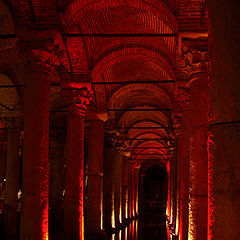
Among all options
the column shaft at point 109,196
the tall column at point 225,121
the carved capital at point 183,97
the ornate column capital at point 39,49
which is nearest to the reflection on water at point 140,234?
the column shaft at point 109,196

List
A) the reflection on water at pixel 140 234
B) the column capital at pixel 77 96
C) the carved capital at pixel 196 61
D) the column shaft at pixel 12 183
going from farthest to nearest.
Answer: the reflection on water at pixel 140 234, the column shaft at pixel 12 183, the column capital at pixel 77 96, the carved capital at pixel 196 61

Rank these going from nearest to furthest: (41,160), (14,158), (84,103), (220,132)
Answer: (220,132)
(41,160)
(84,103)
(14,158)

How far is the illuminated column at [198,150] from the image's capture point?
655 centimetres

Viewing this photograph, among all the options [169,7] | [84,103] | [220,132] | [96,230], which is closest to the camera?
[220,132]

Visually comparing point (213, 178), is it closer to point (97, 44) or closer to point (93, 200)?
point (97, 44)

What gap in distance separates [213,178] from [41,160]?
14.3ft

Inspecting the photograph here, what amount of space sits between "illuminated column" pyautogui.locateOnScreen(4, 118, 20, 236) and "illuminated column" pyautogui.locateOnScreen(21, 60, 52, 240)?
20.9 feet

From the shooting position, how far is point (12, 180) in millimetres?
12688

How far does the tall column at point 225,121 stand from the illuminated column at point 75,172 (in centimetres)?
684

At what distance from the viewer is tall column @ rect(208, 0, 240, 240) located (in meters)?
2.64

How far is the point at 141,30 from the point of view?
10.4 metres

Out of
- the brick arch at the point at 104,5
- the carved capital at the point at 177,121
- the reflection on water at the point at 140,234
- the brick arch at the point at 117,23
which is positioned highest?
the brick arch at the point at 117,23

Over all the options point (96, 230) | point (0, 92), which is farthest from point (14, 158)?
point (96, 230)

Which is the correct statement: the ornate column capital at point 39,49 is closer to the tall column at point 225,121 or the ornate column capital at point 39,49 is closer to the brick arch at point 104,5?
the brick arch at point 104,5
